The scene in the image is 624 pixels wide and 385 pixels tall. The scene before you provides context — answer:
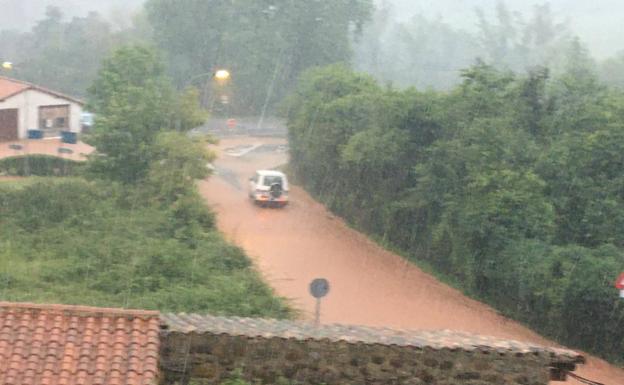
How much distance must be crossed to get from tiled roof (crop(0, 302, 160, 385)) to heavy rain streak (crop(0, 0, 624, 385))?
22 mm

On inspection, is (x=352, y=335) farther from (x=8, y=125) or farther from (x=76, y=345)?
(x=8, y=125)

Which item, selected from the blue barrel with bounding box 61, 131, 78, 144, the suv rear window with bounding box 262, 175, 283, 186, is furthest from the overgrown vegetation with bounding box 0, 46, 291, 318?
the suv rear window with bounding box 262, 175, 283, 186

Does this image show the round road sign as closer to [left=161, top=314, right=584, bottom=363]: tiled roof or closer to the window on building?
[left=161, top=314, right=584, bottom=363]: tiled roof

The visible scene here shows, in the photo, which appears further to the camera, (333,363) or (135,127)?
(135,127)

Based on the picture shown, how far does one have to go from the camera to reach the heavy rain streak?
9.65 m

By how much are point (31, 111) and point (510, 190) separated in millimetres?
24235

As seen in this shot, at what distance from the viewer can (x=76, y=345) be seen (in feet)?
27.8

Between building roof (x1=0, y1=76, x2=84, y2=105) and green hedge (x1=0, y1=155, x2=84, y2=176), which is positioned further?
building roof (x1=0, y1=76, x2=84, y2=105)

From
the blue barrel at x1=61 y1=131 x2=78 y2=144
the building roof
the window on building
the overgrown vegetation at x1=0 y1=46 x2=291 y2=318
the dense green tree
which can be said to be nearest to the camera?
the overgrown vegetation at x1=0 y1=46 x2=291 y2=318

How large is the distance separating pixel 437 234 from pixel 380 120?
5860mm

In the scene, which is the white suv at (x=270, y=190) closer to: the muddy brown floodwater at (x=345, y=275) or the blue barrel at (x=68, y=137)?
the muddy brown floodwater at (x=345, y=275)

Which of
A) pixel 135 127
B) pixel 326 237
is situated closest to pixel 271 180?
pixel 326 237

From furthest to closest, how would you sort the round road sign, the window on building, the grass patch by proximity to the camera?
1. the window on building
2. the grass patch
3. the round road sign

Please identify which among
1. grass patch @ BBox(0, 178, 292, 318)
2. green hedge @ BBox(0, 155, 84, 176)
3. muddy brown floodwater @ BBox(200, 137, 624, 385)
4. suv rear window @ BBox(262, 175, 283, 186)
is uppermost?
suv rear window @ BBox(262, 175, 283, 186)
